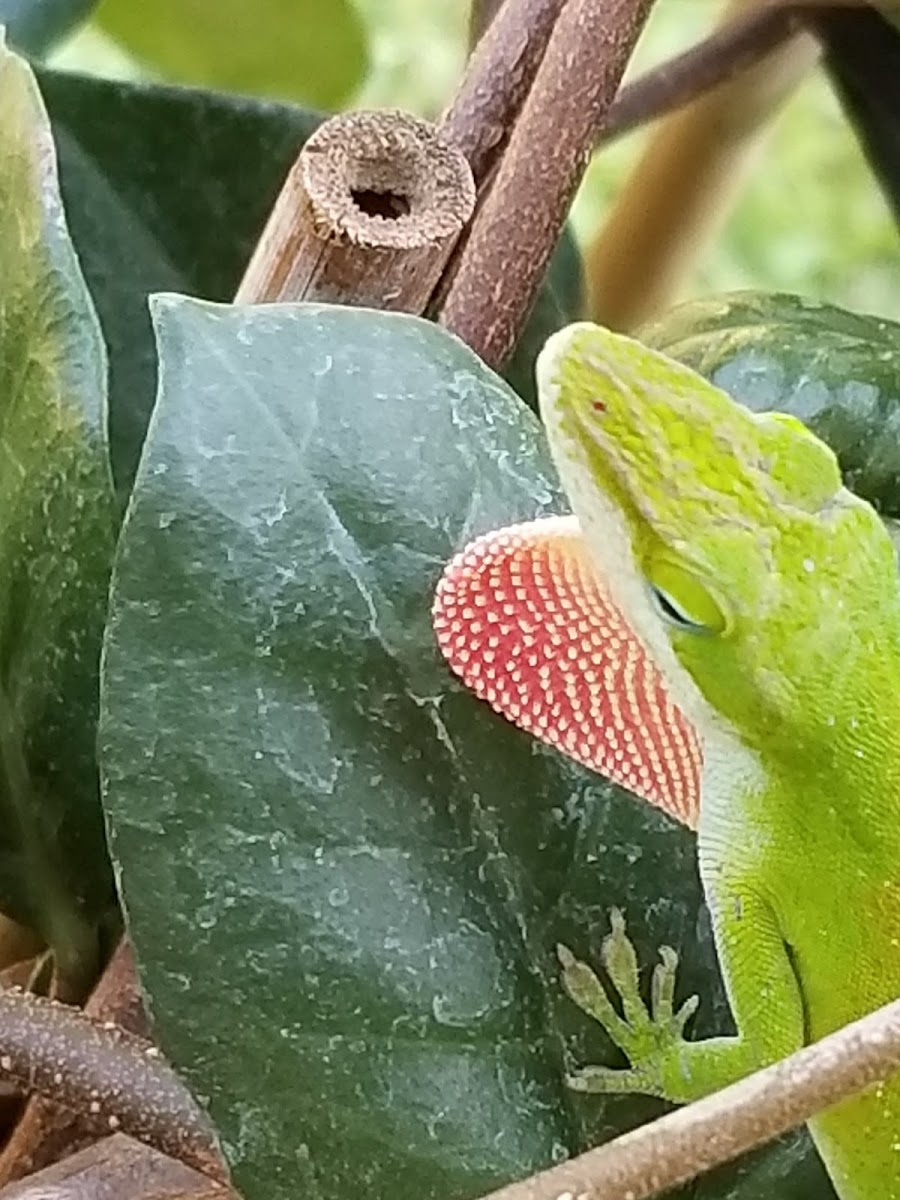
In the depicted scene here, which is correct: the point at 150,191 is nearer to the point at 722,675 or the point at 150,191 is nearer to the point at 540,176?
the point at 540,176

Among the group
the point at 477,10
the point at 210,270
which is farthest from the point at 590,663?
the point at 477,10

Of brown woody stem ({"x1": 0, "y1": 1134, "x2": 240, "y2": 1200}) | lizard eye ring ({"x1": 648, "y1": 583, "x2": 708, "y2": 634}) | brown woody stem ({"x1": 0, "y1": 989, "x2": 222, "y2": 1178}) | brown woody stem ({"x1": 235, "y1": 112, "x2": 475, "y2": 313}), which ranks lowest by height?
brown woody stem ({"x1": 0, "y1": 1134, "x2": 240, "y2": 1200})

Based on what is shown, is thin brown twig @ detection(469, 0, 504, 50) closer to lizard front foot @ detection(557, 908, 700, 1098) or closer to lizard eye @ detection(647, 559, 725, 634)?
lizard eye @ detection(647, 559, 725, 634)

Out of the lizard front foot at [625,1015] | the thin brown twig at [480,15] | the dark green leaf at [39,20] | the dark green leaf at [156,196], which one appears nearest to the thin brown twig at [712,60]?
the thin brown twig at [480,15]

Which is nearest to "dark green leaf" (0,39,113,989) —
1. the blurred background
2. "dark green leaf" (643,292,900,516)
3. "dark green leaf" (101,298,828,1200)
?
"dark green leaf" (101,298,828,1200)

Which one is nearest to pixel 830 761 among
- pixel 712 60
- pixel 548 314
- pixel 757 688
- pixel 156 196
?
pixel 757 688

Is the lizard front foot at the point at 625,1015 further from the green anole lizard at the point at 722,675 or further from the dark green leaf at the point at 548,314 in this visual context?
the dark green leaf at the point at 548,314
